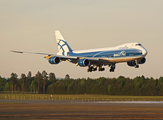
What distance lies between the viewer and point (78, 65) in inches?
3787

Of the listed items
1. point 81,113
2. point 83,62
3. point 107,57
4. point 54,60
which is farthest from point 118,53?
point 81,113

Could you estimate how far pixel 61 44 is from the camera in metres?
118

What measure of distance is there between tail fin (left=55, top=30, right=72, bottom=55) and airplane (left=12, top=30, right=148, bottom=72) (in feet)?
16.2

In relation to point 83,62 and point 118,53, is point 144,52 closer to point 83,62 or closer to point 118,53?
point 118,53

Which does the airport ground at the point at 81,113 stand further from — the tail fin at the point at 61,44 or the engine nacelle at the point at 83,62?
the tail fin at the point at 61,44

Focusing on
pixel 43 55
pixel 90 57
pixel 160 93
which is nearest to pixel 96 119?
pixel 90 57

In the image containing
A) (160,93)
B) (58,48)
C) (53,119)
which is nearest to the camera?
(53,119)

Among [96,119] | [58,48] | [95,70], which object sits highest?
[58,48]

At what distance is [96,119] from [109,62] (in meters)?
44.3

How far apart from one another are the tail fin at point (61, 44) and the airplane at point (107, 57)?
16.2ft

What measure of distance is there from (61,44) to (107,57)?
1198 inches

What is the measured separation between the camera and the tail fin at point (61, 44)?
376ft

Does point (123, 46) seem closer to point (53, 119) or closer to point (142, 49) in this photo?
point (142, 49)

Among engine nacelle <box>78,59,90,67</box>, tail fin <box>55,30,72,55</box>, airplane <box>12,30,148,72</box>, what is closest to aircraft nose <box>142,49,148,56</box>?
airplane <box>12,30,148,72</box>
